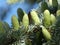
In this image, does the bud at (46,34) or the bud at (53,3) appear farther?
the bud at (53,3)

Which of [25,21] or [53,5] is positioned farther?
[53,5]

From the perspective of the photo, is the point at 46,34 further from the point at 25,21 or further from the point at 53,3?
the point at 53,3

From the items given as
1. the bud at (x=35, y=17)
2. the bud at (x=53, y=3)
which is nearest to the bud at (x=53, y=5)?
the bud at (x=53, y=3)

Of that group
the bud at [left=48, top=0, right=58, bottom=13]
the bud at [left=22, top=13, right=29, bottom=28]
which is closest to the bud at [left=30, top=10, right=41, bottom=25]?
the bud at [left=22, top=13, right=29, bottom=28]

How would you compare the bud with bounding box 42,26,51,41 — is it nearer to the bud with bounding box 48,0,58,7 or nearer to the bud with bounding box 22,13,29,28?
the bud with bounding box 22,13,29,28

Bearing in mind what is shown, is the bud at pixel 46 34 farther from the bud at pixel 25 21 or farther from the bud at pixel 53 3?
the bud at pixel 53 3

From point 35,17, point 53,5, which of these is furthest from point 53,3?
point 35,17

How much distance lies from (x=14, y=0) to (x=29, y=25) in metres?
0.34

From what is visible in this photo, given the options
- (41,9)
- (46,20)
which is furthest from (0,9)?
(46,20)

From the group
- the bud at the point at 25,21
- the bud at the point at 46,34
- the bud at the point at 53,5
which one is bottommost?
the bud at the point at 46,34

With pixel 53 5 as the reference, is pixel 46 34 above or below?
below

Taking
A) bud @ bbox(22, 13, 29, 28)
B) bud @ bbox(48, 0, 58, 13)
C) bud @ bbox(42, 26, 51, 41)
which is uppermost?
bud @ bbox(48, 0, 58, 13)

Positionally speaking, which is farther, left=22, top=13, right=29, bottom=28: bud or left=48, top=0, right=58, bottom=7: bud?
left=48, top=0, right=58, bottom=7: bud

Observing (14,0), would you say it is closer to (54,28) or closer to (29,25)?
(29,25)
